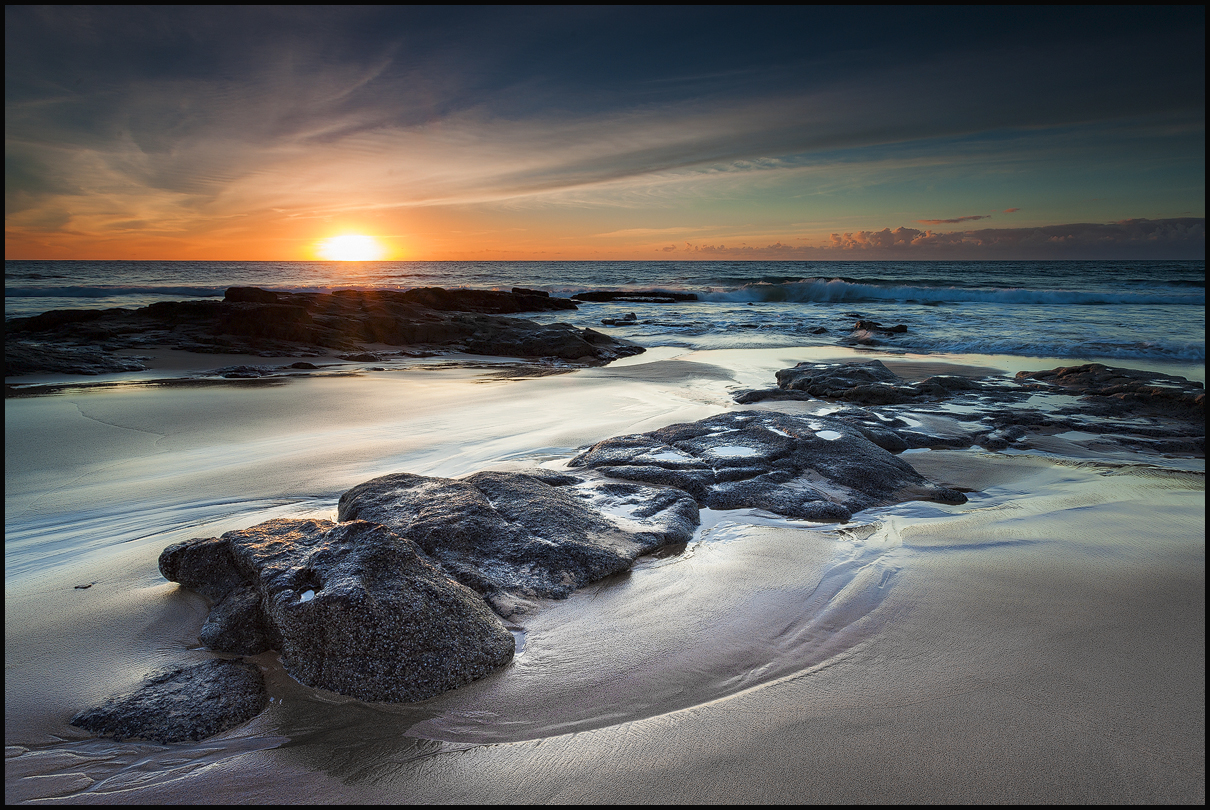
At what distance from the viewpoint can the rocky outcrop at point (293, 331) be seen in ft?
36.2

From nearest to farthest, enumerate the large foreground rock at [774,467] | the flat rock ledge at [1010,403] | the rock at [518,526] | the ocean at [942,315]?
1. the rock at [518,526]
2. the large foreground rock at [774,467]
3. the flat rock ledge at [1010,403]
4. the ocean at [942,315]

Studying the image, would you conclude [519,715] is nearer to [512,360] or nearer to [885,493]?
[885,493]

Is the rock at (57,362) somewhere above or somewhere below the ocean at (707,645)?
above

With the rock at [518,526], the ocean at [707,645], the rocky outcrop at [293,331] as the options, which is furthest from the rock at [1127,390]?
the rocky outcrop at [293,331]

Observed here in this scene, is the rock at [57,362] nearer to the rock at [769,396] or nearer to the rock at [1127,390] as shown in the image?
the rock at [769,396]

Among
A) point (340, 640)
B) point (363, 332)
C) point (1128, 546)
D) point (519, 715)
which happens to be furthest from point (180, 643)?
point (363, 332)

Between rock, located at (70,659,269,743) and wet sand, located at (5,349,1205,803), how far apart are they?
0.04 m

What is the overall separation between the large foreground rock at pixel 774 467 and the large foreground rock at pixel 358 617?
1754 millimetres

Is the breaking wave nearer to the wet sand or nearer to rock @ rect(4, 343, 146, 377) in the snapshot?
rock @ rect(4, 343, 146, 377)

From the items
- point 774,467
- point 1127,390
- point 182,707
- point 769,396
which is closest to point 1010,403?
point 1127,390

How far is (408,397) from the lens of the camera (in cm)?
707

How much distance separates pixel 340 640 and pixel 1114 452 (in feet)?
18.6

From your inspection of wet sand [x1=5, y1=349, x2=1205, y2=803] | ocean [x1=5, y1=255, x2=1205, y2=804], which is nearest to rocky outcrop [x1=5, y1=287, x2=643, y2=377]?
ocean [x1=5, y1=255, x2=1205, y2=804]

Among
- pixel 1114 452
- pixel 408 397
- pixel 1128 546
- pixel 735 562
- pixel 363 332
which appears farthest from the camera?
pixel 363 332
